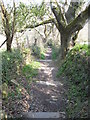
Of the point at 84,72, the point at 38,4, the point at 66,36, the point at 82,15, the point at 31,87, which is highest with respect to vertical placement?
the point at 38,4

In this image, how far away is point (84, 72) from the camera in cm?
758

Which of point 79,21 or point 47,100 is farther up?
point 79,21

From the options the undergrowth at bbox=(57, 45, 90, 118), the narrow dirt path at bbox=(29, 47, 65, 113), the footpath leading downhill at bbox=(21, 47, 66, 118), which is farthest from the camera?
the narrow dirt path at bbox=(29, 47, 65, 113)

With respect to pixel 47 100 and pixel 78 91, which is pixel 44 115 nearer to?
pixel 47 100

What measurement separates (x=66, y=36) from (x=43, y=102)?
7198 millimetres

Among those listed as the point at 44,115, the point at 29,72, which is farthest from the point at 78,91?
the point at 29,72

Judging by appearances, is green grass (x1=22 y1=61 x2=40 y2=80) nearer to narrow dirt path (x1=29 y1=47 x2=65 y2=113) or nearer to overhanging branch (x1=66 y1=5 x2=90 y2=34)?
narrow dirt path (x1=29 y1=47 x2=65 y2=113)

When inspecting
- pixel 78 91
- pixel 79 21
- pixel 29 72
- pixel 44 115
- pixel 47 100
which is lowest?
pixel 44 115

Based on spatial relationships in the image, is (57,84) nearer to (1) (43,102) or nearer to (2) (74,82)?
(2) (74,82)

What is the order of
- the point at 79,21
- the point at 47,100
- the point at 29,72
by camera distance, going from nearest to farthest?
1. the point at 47,100
2. the point at 29,72
3. the point at 79,21

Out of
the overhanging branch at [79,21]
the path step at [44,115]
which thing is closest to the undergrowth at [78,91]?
the path step at [44,115]

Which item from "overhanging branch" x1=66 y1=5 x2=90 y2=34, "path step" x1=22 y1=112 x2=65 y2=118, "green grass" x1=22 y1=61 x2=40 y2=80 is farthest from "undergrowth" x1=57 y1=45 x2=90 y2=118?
"overhanging branch" x1=66 y1=5 x2=90 y2=34

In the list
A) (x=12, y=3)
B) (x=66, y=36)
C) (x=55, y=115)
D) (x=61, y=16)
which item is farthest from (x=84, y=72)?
(x=61, y=16)

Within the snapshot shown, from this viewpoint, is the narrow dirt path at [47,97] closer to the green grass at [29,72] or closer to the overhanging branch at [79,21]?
the green grass at [29,72]
